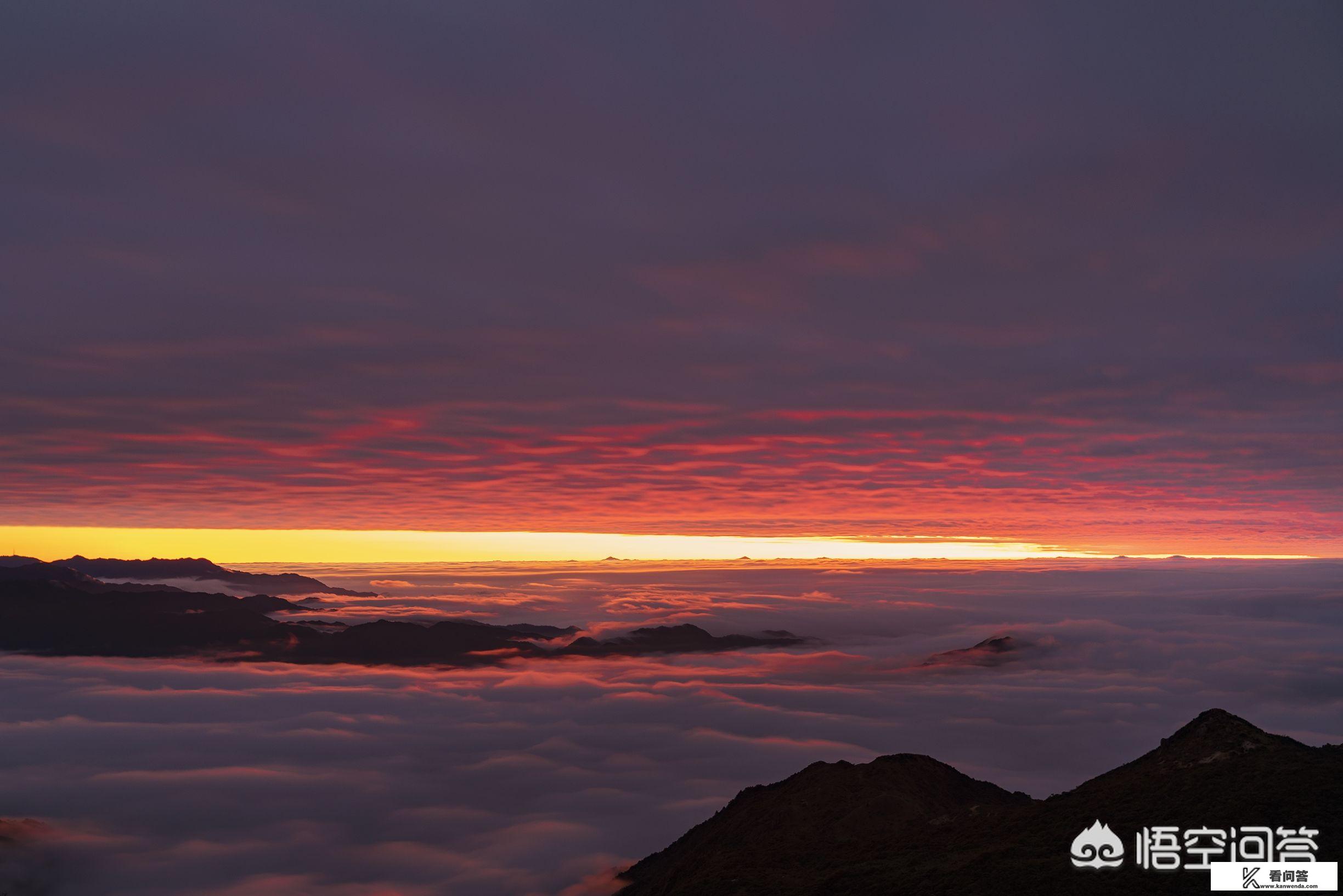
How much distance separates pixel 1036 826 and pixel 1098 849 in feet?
42.7

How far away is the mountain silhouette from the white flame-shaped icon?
0.79 meters

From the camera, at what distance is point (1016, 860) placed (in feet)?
241

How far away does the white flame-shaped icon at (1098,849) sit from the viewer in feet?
223

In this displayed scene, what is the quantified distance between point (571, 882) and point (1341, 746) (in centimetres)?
16824

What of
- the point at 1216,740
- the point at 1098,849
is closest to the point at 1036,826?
the point at 1098,849

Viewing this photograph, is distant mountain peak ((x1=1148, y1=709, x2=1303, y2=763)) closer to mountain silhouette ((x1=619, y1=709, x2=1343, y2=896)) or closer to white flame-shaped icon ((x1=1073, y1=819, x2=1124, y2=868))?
mountain silhouette ((x1=619, y1=709, x2=1343, y2=896))

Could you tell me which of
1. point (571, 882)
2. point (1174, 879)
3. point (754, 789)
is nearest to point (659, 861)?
point (754, 789)

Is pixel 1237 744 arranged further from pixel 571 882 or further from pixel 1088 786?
pixel 571 882

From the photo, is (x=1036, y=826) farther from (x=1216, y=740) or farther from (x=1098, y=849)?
(x=1216, y=740)

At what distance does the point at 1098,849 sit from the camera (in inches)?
2781

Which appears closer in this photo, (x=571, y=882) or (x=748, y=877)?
(x=748, y=877)

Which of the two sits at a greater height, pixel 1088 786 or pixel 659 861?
pixel 1088 786

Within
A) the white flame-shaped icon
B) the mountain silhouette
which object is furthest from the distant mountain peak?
the white flame-shaped icon

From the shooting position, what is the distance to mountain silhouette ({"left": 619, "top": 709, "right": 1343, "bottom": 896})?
67188 mm
